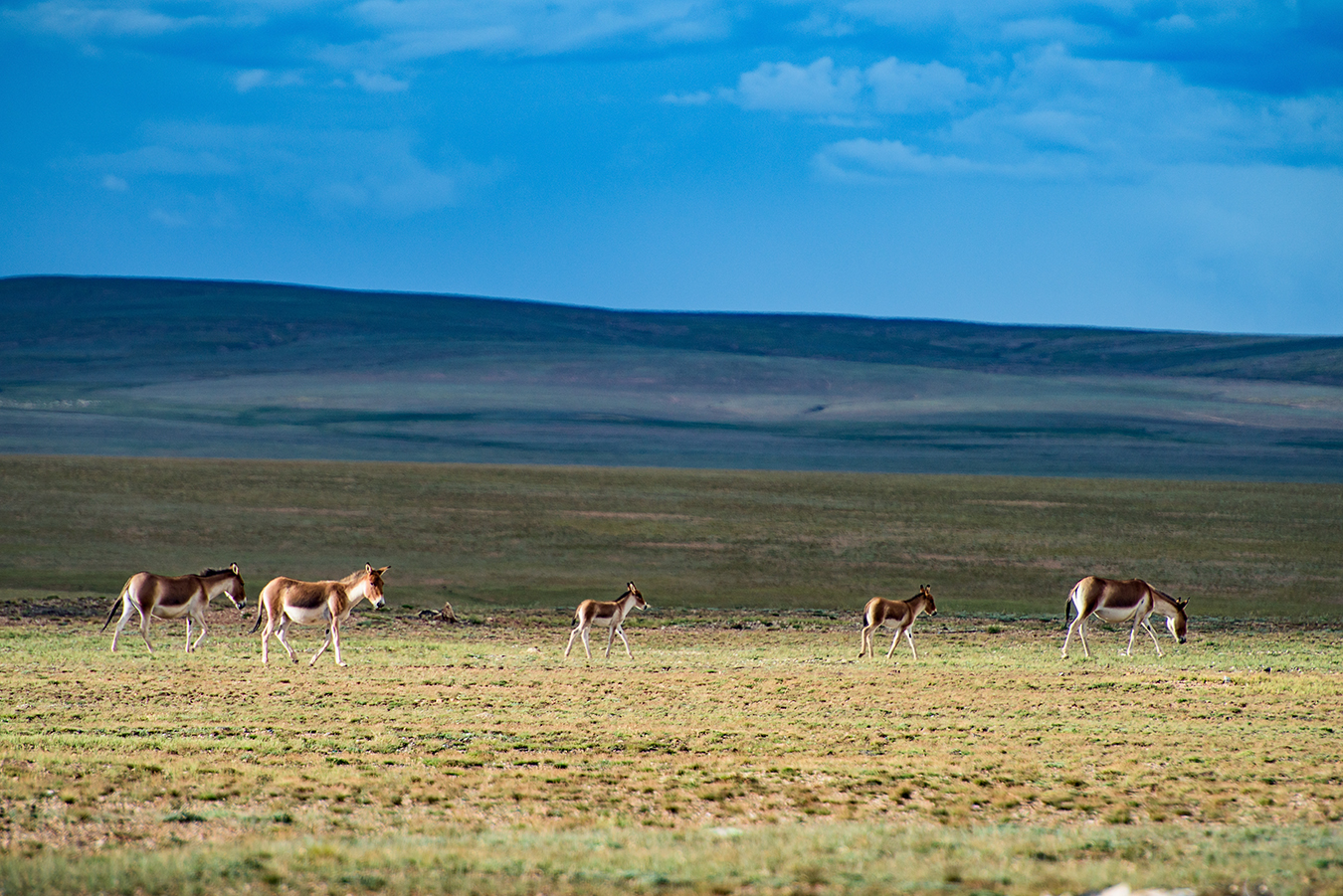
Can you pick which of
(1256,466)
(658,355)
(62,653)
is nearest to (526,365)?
(658,355)

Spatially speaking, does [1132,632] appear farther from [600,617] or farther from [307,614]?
[307,614]

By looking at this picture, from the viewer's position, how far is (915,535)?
144 feet

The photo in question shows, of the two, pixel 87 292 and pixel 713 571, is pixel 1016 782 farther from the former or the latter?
pixel 87 292

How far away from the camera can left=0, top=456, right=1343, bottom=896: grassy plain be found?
860cm

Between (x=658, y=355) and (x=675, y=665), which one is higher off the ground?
(x=658, y=355)

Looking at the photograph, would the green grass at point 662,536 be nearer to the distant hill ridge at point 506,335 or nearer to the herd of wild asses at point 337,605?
the herd of wild asses at point 337,605

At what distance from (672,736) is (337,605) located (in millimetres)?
7478

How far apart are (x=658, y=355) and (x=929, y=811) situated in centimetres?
13822

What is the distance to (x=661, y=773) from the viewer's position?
1238 cm

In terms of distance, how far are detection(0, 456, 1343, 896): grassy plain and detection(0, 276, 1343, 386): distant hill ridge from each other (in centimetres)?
11415

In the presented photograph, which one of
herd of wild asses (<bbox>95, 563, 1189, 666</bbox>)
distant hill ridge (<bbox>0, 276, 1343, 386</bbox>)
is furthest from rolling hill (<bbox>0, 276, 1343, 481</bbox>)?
herd of wild asses (<bbox>95, 563, 1189, 666</bbox>)

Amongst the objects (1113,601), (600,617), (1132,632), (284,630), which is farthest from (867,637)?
(284,630)

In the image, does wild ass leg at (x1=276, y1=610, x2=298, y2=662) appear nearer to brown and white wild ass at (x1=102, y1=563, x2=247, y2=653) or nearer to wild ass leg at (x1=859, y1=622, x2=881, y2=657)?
brown and white wild ass at (x1=102, y1=563, x2=247, y2=653)

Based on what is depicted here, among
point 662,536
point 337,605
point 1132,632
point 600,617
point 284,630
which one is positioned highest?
point 337,605
